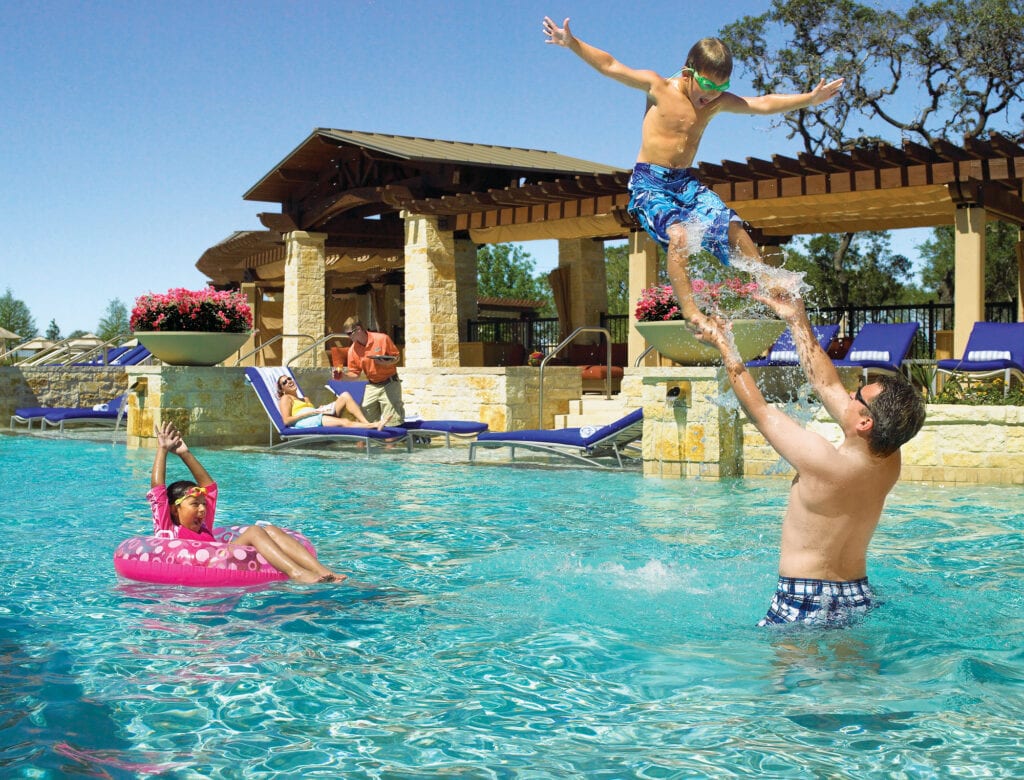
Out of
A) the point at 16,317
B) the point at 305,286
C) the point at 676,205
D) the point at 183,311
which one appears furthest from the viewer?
the point at 16,317

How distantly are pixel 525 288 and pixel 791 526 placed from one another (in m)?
51.8

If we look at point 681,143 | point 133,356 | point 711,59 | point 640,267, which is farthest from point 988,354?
point 133,356

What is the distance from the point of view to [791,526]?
4383 millimetres

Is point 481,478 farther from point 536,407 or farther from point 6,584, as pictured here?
point 6,584

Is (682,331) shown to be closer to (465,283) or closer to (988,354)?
(988,354)

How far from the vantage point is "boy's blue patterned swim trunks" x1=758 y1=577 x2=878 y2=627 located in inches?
173

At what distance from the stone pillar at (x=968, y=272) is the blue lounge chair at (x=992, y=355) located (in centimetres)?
62

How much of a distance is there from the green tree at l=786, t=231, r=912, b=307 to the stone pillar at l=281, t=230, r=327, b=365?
15596 millimetres

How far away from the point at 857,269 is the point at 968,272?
1989cm

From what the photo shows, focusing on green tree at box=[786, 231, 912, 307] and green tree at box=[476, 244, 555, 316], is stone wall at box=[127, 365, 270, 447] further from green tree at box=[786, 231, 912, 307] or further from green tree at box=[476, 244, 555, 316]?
green tree at box=[476, 244, 555, 316]

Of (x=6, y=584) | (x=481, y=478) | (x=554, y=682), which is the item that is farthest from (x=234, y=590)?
(x=481, y=478)

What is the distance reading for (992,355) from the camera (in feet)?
41.3

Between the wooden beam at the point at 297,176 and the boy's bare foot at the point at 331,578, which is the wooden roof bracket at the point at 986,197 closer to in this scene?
the boy's bare foot at the point at 331,578

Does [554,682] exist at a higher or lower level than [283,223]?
lower
